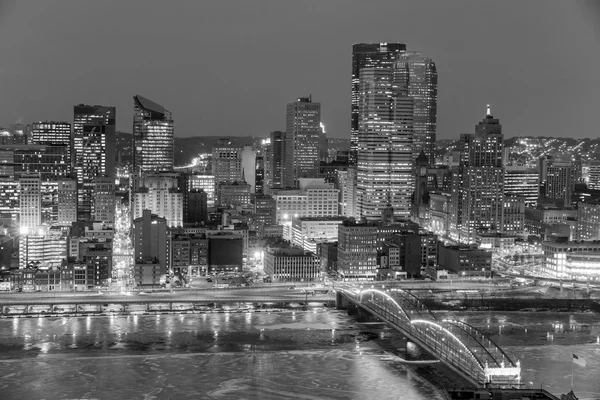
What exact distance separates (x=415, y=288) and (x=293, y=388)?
1123 centimetres

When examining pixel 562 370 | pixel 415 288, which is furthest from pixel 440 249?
pixel 562 370

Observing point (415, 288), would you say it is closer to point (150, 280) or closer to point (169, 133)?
point (150, 280)

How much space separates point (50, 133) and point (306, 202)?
698 inches

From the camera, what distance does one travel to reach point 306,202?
3812 cm

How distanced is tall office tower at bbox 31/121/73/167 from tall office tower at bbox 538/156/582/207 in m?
23.2

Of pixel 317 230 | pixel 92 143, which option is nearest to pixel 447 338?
pixel 317 230

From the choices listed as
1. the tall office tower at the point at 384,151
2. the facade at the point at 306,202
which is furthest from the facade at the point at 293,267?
the tall office tower at the point at 384,151

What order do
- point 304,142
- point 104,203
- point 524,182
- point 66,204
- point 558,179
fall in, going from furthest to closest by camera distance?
point 558,179
point 304,142
point 524,182
point 104,203
point 66,204

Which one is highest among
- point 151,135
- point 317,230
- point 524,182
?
point 151,135

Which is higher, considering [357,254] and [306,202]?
[306,202]

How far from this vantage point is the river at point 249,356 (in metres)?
15.7

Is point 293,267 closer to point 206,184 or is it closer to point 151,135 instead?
point 206,184

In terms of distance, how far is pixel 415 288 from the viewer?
A: 2658 cm

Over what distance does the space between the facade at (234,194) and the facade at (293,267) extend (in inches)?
603
